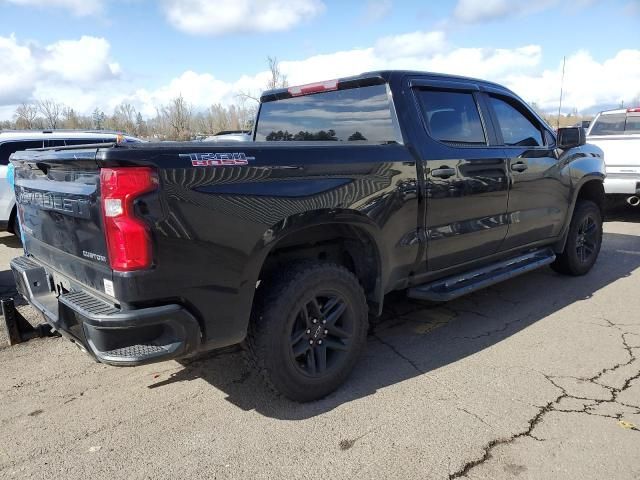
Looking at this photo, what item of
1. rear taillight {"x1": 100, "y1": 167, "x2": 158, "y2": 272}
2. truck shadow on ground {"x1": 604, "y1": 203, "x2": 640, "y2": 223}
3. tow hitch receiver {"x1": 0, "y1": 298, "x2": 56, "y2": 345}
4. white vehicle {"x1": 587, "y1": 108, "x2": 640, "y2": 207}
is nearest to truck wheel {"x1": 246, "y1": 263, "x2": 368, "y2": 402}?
rear taillight {"x1": 100, "y1": 167, "x2": 158, "y2": 272}

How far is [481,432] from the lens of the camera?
2.82m

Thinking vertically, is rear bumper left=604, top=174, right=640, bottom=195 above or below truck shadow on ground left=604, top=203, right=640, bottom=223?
above

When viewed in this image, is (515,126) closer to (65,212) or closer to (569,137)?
(569,137)

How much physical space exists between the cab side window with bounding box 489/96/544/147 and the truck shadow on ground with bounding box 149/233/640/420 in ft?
5.11

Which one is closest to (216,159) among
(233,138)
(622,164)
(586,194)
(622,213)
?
(233,138)

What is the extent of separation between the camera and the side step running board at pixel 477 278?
379cm

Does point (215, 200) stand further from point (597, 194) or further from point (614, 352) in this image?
point (597, 194)

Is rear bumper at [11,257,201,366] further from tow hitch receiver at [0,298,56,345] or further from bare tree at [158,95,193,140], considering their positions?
bare tree at [158,95,193,140]

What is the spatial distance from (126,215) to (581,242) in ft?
17.2

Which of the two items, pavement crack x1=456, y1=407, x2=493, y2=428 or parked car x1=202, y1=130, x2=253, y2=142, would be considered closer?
pavement crack x1=456, y1=407, x2=493, y2=428

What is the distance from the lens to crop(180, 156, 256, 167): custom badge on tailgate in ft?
8.07

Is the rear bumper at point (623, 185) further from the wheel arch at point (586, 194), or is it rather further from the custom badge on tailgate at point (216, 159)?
the custom badge on tailgate at point (216, 159)

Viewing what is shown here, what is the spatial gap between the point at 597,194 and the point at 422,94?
3364 mm

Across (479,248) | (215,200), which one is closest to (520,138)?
(479,248)
